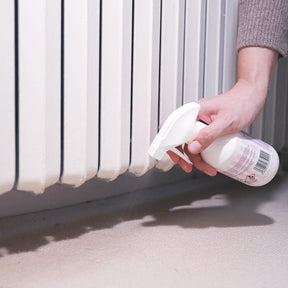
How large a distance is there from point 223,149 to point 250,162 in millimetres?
46

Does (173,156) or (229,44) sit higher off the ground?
(229,44)

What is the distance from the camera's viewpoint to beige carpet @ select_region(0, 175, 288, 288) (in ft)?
1.79

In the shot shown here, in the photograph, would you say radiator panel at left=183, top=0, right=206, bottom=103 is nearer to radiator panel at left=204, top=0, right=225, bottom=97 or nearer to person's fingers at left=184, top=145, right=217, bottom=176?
radiator panel at left=204, top=0, right=225, bottom=97

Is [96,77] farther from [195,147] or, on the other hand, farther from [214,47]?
[214,47]

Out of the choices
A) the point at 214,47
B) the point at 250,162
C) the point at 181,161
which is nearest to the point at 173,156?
the point at 181,161

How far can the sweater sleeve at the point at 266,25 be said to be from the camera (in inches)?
28.9

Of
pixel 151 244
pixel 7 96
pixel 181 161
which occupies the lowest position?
pixel 151 244

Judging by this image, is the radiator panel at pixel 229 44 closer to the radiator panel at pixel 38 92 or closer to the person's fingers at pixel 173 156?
the person's fingers at pixel 173 156

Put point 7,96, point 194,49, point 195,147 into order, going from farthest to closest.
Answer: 1. point 194,49
2. point 195,147
3. point 7,96

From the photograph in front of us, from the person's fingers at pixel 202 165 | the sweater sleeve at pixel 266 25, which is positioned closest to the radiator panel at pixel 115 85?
the person's fingers at pixel 202 165

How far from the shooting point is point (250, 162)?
2.17ft

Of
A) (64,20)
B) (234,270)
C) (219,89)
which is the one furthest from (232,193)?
(64,20)

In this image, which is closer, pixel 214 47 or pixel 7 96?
pixel 7 96

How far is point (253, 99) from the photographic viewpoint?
70 centimetres
